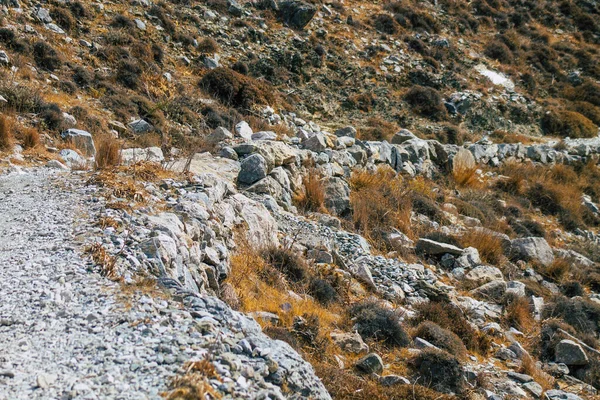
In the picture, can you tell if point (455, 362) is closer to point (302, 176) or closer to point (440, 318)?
point (440, 318)

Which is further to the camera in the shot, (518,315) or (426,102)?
(426,102)

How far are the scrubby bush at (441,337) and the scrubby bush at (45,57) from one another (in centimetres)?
1251

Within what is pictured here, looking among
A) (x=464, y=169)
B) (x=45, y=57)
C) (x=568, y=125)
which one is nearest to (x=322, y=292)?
(x=464, y=169)

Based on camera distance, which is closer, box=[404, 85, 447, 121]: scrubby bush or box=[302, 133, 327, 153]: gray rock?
box=[302, 133, 327, 153]: gray rock

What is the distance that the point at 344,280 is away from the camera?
7.66 m

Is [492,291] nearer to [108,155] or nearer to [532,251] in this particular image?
[532,251]

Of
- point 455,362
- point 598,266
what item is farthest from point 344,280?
point 598,266

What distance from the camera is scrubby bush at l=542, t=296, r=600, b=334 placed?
9.03 metres

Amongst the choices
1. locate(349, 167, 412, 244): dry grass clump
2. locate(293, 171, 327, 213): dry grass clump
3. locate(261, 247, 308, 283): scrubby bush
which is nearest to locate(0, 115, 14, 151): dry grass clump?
locate(261, 247, 308, 283): scrubby bush

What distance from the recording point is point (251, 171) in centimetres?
933

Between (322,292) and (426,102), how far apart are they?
18416 mm

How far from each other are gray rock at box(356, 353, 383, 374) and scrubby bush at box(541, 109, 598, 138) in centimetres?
2337

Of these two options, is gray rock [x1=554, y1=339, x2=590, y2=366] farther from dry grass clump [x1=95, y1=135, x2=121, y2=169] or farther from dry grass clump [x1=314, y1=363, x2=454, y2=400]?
dry grass clump [x1=95, y1=135, x2=121, y2=169]

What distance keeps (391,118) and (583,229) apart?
30.7ft
